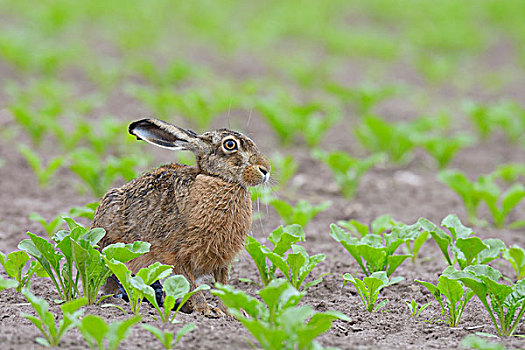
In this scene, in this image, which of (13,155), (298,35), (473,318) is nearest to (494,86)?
(298,35)

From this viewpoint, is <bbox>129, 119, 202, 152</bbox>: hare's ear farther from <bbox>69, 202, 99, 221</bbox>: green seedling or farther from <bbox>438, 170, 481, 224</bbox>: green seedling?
<bbox>438, 170, 481, 224</bbox>: green seedling

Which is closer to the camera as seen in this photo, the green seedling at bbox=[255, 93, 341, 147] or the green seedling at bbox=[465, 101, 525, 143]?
the green seedling at bbox=[255, 93, 341, 147]

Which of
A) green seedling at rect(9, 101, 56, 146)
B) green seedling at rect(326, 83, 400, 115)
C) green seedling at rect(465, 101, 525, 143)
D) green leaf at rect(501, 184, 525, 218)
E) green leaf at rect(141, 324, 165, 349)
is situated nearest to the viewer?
green leaf at rect(141, 324, 165, 349)

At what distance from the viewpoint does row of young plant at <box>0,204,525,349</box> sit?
11.4ft

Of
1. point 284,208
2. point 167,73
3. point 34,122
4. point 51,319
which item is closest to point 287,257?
point 51,319

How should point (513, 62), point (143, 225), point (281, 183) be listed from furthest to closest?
point (513, 62)
point (281, 183)
point (143, 225)

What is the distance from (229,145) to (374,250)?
3.65ft

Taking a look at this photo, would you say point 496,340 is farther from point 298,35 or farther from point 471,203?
point 298,35

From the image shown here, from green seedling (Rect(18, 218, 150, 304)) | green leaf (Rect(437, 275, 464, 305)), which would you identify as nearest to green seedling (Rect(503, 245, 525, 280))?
green leaf (Rect(437, 275, 464, 305))

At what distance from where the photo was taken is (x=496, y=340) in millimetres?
4125

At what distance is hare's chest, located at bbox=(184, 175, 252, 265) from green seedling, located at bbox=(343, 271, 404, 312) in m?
0.70

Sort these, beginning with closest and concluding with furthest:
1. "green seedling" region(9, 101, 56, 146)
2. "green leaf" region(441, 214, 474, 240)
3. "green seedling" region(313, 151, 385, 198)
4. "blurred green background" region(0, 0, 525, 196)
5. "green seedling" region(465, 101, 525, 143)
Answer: "green leaf" region(441, 214, 474, 240), "green seedling" region(313, 151, 385, 198), "green seedling" region(9, 101, 56, 146), "blurred green background" region(0, 0, 525, 196), "green seedling" region(465, 101, 525, 143)

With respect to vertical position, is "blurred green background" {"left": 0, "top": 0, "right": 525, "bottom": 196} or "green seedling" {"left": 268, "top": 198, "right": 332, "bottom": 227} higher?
"blurred green background" {"left": 0, "top": 0, "right": 525, "bottom": 196}

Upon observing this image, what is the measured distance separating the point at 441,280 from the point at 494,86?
11.3 meters
